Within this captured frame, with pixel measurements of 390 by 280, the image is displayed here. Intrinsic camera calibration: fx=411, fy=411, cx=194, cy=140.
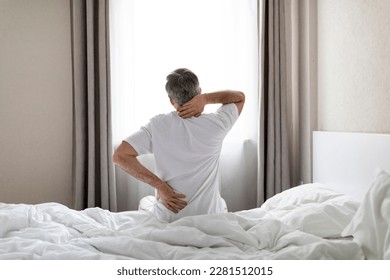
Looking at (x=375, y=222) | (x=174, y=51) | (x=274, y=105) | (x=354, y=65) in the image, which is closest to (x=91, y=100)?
(x=174, y=51)

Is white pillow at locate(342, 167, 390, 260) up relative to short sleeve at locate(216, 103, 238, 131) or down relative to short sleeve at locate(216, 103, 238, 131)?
down

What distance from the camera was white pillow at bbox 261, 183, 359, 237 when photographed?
1.81 m

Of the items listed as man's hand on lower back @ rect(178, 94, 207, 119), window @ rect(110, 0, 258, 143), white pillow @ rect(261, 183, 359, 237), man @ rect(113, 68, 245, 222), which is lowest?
white pillow @ rect(261, 183, 359, 237)

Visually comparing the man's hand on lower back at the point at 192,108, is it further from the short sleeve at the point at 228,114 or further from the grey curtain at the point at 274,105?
the grey curtain at the point at 274,105

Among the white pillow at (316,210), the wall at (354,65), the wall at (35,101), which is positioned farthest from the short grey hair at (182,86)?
the wall at (35,101)

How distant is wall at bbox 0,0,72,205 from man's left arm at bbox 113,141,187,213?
178 centimetres

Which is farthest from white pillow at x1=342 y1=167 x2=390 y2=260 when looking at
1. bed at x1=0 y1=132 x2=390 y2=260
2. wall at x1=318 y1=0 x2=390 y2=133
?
wall at x1=318 y1=0 x2=390 y2=133

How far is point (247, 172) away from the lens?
3.55m

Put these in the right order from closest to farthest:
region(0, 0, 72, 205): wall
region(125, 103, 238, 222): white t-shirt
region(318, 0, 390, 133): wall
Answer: region(125, 103, 238, 222): white t-shirt → region(318, 0, 390, 133): wall → region(0, 0, 72, 205): wall

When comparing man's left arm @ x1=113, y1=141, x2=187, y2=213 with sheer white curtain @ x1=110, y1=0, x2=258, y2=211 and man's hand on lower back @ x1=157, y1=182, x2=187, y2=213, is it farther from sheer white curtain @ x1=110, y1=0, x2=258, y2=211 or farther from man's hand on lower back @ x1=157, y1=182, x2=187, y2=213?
sheer white curtain @ x1=110, y1=0, x2=258, y2=211

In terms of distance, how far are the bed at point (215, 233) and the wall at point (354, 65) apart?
29 centimetres

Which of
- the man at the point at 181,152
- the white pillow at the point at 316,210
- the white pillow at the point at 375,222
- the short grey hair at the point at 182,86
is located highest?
the short grey hair at the point at 182,86

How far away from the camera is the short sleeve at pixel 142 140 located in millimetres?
1798
